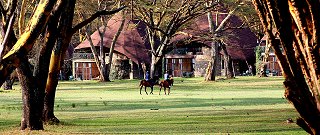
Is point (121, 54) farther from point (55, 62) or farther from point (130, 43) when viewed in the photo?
point (55, 62)

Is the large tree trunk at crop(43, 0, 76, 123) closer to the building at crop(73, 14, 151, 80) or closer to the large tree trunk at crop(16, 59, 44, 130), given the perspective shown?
the large tree trunk at crop(16, 59, 44, 130)

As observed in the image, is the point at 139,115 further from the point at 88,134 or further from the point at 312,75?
the point at 312,75

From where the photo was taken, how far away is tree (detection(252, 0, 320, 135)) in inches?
263

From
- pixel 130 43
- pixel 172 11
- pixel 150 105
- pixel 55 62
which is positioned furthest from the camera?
pixel 130 43

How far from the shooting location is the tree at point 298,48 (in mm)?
6672

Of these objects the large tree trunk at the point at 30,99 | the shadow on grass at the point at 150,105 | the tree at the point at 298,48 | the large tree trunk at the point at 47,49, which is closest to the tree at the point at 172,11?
the shadow on grass at the point at 150,105

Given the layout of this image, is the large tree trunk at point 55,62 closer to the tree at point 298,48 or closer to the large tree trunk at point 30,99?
the large tree trunk at point 30,99

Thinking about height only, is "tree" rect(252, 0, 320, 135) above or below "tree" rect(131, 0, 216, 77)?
below

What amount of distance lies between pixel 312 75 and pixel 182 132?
1055cm

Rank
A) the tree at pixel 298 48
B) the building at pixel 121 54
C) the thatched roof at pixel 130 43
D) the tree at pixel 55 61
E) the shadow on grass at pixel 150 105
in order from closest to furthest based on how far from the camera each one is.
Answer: the tree at pixel 298 48 < the tree at pixel 55 61 < the shadow on grass at pixel 150 105 < the thatched roof at pixel 130 43 < the building at pixel 121 54

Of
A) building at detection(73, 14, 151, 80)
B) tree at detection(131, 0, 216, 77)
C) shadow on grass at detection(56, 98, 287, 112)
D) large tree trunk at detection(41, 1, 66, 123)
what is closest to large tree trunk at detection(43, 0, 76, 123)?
large tree trunk at detection(41, 1, 66, 123)

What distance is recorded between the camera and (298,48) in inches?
271

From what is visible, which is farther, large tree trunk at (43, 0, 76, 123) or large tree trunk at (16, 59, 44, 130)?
large tree trunk at (43, 0, 76, 123)

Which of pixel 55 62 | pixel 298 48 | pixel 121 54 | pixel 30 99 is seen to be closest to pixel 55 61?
pixel 55 62
